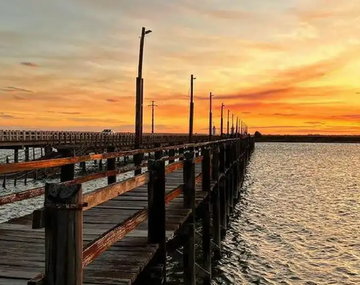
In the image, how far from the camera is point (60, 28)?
27.2 metres

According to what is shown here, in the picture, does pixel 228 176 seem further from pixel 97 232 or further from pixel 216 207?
pixel 97 232

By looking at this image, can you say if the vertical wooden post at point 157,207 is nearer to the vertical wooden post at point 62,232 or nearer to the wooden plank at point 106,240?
the wooden plank at point 106,240

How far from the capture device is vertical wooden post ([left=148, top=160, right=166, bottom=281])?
565cm

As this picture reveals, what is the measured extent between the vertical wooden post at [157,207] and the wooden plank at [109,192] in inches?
10.1

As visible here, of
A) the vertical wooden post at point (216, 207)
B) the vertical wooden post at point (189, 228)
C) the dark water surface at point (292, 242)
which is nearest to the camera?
the vertical wooden post at point (189, 228)

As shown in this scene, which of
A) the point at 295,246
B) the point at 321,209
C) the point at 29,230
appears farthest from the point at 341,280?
the point at 321,209

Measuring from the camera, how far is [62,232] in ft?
9.43

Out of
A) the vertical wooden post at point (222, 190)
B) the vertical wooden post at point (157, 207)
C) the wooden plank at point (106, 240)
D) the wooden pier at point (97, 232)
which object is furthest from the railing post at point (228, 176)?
the wooden plank at point (106, 240)

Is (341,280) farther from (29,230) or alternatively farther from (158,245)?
(29,230)

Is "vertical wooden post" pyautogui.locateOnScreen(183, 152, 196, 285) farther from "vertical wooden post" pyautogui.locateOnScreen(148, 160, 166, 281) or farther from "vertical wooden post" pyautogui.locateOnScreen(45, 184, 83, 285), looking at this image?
"vertical wooden post" pyautogui.locateOnScreen(45, 184, 83, 285)

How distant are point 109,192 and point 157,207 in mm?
1779

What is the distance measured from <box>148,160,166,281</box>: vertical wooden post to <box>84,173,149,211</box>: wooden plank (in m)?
0.26

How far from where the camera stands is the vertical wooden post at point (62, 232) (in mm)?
2850

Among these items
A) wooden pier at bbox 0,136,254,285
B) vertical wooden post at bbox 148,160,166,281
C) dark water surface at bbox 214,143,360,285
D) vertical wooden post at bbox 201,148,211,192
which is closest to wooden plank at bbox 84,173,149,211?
wooden pier at bbox 0,136,254,285
